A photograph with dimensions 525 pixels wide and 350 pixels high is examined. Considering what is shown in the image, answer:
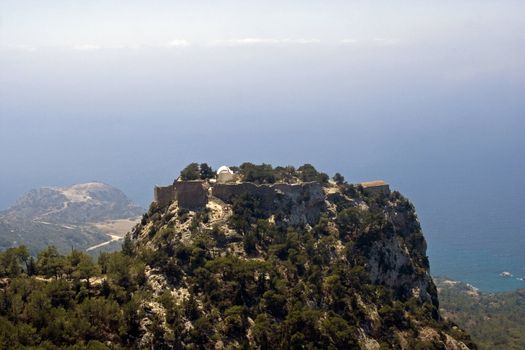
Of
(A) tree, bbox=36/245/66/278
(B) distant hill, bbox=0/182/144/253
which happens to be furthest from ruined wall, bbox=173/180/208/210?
(B) distant hill, bbox=0/182/144/253

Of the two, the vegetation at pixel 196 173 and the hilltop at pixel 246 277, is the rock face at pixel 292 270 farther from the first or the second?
the vegetation at pixel 196 173

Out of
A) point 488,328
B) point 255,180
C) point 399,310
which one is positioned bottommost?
point 488,328

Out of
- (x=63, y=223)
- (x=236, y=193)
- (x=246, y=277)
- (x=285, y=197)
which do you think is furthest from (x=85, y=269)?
→ (x=63, y=223)

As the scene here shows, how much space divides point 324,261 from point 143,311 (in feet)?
66.7

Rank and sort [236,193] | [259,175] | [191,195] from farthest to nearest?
1. [259,175]
2. [236,193]
3. [191,195]

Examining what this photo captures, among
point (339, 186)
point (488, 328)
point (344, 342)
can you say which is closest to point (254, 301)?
point (344, 342)

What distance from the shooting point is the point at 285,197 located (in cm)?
5847

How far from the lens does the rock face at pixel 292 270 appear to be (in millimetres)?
38000

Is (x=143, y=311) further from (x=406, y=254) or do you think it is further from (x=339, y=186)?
(x=339, y=186)

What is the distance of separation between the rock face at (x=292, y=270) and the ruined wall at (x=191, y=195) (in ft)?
1.17

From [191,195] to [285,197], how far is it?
10127 mm

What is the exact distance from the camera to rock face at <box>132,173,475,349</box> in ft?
125

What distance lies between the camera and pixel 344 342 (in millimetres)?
39156

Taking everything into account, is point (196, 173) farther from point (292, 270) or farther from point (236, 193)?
point (292, 270)
